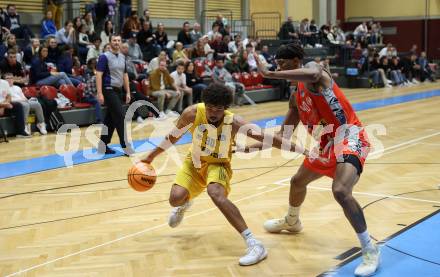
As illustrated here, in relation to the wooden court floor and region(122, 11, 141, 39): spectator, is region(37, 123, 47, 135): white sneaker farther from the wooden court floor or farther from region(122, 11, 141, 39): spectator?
region(122, 11, 141, 39): spectator

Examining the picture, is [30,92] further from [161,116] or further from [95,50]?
[95,50]

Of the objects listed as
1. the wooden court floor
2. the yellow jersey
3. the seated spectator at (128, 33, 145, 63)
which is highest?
the seated spectator at (128, 33, 145, 63)

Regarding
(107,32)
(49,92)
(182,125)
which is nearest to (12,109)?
(49,92)

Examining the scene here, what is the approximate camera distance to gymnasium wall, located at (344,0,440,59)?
3200 cm

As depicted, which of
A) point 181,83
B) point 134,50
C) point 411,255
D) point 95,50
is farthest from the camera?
point 134,50

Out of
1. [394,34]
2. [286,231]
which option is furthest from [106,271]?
[394,34]

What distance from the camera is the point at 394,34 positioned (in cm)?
3269

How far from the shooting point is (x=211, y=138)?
4793 mm

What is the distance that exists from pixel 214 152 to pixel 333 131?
950mm

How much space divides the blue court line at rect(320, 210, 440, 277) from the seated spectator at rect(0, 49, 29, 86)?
9339 mm

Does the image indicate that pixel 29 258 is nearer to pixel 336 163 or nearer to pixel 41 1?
pixel 336 163

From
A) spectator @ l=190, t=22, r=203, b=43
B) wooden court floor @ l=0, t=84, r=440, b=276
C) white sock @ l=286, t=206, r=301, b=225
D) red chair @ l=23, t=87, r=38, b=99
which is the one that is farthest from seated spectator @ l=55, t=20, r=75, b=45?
white sock @ l=286, t=206, r=301, b=225

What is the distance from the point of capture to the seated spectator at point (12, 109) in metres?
11.3

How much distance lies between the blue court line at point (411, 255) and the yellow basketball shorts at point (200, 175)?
1122 mm
